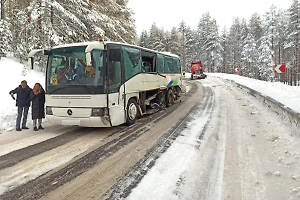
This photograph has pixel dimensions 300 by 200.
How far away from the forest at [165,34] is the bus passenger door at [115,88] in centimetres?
946

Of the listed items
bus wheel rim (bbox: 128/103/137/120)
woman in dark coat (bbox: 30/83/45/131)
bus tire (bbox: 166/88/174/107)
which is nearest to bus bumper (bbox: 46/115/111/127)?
woman in dark coat (bbox: 30/83/45/131)

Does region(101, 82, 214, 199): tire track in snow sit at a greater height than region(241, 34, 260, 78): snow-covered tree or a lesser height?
lesser

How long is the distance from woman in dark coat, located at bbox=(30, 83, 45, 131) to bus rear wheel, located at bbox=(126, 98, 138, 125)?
2748mm

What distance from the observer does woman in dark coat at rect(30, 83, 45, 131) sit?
7996mm

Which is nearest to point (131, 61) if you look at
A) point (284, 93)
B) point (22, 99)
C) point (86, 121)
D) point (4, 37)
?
point (86, 121)

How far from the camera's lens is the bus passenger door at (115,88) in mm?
7445

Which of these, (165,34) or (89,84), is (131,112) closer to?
(89,84)

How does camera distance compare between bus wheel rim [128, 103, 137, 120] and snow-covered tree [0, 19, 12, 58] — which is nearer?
bus wheel rim [128, 103, 137, 120]

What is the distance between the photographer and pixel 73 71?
7.51 m

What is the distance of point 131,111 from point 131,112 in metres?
0.03

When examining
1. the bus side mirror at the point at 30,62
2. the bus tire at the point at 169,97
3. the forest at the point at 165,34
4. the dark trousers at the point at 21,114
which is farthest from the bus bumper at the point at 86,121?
the forest at the point at 165,34

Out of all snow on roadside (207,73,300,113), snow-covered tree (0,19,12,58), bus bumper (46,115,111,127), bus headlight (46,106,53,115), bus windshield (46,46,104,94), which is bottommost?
bus bumper (46,115,111,127)

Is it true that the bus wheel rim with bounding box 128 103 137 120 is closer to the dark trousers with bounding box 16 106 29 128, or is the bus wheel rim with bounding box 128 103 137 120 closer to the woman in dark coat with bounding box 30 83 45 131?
the woman in dark coat with bounding box 30 83 45 131

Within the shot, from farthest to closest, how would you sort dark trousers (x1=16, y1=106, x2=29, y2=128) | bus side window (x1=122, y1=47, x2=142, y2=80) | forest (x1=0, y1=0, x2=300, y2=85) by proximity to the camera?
1. forest (x1=0, y1=0, x2=300, y2=85)
2. bus side window (x1=122, y1=47, x2=142, y2=80)
3. dark trousers (x1=16, y1=106, x2=29, y2=128)
